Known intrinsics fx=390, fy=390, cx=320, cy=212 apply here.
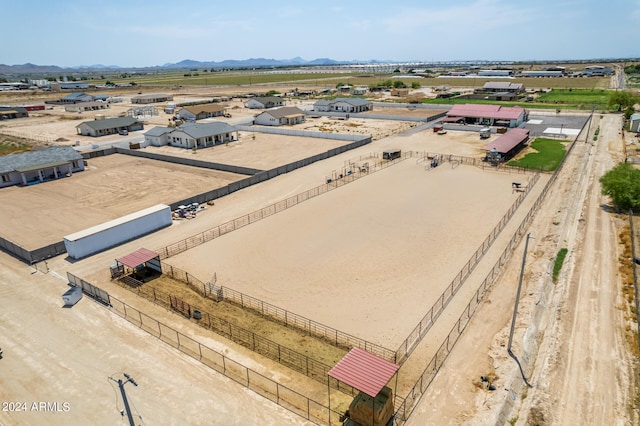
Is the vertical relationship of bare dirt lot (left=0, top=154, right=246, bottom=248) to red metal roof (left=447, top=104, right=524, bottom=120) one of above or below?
below

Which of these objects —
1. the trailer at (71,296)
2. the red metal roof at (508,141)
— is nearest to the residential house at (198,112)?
the red metal roof at (508,141)

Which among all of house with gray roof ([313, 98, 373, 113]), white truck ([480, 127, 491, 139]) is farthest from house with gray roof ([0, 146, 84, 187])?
white truck ([480, 127, 491, 139])

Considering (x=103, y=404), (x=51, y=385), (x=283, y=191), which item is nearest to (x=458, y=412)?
(x=103, y=404)

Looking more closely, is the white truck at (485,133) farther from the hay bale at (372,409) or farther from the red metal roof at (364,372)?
the hay bale at (372,409)

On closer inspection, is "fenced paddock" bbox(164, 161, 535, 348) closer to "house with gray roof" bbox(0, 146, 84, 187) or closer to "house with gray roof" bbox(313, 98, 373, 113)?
"house with gray roof" bbox(0, 146, 84, 187)

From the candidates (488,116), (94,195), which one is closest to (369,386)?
(94,195)

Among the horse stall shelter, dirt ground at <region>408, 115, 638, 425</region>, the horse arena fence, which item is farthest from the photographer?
the horse stall shelter

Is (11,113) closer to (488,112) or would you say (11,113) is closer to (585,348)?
(488,112)
